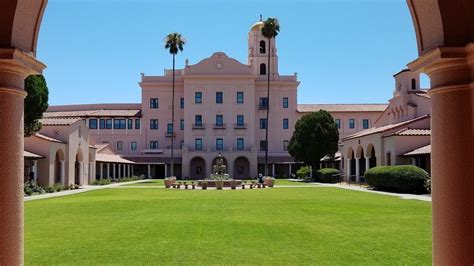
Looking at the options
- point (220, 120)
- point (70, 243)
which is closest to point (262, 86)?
point (220, 120)

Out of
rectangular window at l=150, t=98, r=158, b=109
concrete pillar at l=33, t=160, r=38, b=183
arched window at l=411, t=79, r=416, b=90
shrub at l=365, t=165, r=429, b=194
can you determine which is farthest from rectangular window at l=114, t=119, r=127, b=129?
shrub at l=365, t=165, r=429, b=194

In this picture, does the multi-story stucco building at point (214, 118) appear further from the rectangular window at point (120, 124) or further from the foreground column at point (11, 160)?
the foreground column at point (11, 160)

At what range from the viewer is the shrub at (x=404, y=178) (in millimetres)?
36938

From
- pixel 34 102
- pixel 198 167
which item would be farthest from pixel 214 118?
pixel 34 102

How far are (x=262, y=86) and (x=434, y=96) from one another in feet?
269

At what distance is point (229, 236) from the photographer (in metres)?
15.2

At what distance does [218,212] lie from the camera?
899 inches

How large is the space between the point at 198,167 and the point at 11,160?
8024cm

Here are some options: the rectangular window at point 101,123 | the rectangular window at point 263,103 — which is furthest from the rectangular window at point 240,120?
the rectangular window at point 101,123

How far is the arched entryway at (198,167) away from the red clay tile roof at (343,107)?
61.9ft

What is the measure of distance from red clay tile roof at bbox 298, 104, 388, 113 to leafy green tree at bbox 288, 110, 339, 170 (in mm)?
22755

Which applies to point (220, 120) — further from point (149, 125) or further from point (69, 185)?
point (69, 185)

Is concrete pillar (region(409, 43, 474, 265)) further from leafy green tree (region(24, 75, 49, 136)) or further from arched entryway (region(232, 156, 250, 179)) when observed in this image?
arched entryway (region(232, 156, 250, 179))

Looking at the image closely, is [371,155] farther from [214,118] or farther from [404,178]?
[214,118]
